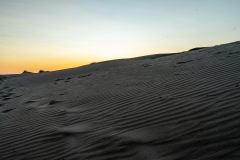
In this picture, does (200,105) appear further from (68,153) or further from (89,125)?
(68,153)

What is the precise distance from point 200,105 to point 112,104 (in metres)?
1.74

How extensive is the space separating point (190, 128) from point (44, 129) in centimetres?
237

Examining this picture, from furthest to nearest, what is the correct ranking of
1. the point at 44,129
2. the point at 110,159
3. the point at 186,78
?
the point at 186,78 → the point at 44,129 → the point at 110,159

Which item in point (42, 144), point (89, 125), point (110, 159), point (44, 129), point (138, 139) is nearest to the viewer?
point (110, 159)

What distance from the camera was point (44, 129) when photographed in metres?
3.77

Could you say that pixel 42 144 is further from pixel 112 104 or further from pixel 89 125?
pixel 112 104

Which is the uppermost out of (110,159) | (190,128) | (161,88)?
(161,88)

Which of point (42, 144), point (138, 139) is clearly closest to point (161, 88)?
point (138, 139)

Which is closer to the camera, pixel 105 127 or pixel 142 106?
pixel 105 127

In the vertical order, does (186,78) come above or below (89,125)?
above

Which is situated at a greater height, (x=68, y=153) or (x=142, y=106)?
(x=142, y=106)

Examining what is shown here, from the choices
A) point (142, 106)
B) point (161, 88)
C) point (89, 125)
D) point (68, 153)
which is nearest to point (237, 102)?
point (142, 106)

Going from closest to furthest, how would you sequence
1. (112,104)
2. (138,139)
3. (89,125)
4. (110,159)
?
(110,159)
(138,139)
(89,125)
(112,104)

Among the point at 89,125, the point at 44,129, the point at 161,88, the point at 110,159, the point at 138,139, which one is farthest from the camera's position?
the point at 161,88
